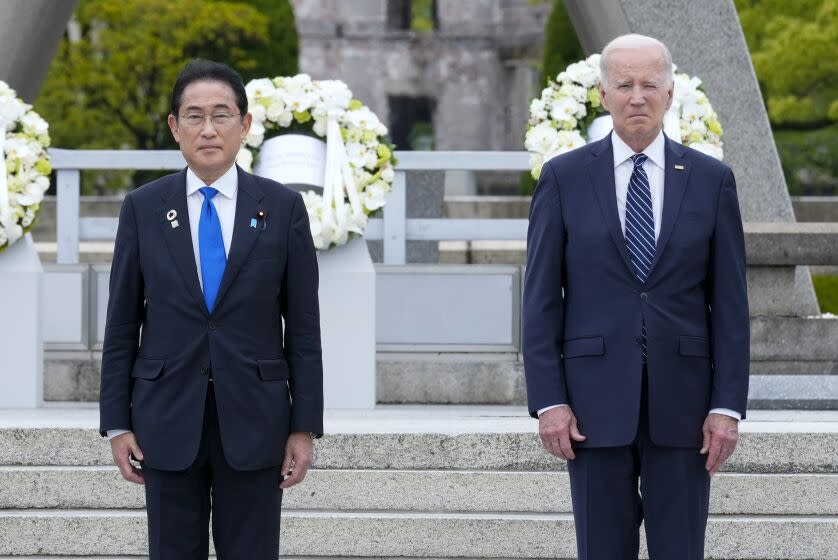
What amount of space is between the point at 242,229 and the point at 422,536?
2.45 meters

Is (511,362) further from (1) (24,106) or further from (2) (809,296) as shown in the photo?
(1) (24,106)

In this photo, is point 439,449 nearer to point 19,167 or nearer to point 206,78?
point 206,78

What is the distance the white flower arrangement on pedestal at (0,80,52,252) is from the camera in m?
8.34

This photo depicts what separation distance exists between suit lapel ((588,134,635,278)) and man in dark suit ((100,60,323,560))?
0.85m

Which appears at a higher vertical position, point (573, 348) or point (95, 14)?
point (95, 14)

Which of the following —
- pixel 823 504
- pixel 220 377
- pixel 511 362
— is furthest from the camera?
pixel 511 362

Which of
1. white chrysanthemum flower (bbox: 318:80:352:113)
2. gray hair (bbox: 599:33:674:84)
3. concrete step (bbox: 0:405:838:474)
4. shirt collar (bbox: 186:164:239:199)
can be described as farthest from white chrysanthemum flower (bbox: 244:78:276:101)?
gray hair (bbox: 599:33:674:84)

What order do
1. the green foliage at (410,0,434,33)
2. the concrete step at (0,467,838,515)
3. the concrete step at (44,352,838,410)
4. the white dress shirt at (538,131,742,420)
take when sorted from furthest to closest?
the green foliage at (410,0,434,33)
the concrete step at (44,352,838,410)
the concrete step at (0,467,838,515)
the white dress shirt at (538,131,742,420)

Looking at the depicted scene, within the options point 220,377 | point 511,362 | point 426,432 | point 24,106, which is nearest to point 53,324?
point 24,106

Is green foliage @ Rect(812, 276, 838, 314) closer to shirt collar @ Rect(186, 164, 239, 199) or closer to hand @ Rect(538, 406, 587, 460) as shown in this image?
hand @ Rect(538, 406, 587, 460)

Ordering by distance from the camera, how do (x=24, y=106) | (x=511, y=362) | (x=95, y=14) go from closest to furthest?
(x=24, y=106)
(x=511, y=362)
(x=95, y=14)

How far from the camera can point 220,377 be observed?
4.11m

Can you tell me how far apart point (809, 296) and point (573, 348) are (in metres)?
6.60

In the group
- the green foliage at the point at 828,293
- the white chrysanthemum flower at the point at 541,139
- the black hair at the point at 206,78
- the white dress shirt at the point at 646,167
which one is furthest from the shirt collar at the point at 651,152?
the green foliage at the point at 828,293
